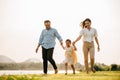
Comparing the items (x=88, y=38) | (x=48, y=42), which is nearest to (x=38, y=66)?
(x=48, y=42)

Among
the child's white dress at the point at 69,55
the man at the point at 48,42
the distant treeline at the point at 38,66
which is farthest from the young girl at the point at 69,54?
the distant treeline at the point at 38,66

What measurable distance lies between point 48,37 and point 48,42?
141 millimetres

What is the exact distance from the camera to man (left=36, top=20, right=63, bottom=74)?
25.3ft

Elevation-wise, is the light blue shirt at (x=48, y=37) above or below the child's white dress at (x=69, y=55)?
above

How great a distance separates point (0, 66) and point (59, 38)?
5.40 ft

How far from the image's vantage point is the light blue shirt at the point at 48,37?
25.7 ft

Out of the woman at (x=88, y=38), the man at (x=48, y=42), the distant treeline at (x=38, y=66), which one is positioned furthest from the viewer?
the distant treeline at (x=38, y=66)

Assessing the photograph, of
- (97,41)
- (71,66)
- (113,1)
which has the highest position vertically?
(113,1)

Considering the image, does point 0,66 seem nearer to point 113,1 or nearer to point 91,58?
point 91,58

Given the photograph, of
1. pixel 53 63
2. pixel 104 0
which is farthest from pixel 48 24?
pixel 104 0

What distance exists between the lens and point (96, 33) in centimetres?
794

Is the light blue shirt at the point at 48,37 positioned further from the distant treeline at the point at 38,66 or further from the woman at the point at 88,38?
the distant treeline at the point at 38,66

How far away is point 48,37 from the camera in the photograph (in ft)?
26.0

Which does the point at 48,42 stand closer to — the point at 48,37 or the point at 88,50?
the point at 48,37
